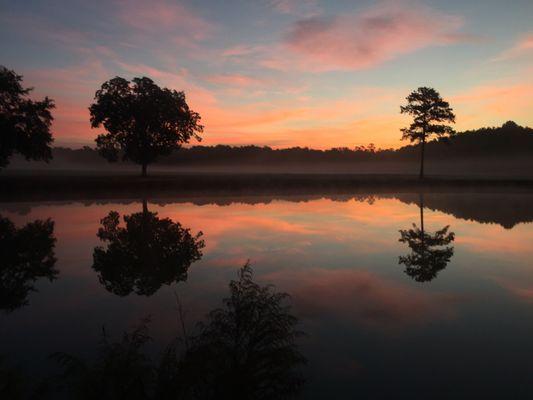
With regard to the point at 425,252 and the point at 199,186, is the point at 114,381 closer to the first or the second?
the point at 425,252

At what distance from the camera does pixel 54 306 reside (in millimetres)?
10344

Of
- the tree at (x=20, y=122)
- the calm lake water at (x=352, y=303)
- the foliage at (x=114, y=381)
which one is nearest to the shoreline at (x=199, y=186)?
the tree at (x=20, y=122)

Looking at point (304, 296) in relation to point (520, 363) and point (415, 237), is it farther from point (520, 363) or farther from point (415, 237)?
point (415, 237)

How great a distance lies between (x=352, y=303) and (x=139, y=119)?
161 ft

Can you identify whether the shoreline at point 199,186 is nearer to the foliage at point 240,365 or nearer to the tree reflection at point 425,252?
the tree reflection at point 425,252

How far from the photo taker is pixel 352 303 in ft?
34.3

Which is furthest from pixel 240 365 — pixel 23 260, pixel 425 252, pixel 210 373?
pixel 23 260

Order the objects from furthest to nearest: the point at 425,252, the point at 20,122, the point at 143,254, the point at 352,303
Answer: the point at 20,122
the point at 425,252
the point at 143,254
the point at 352,303

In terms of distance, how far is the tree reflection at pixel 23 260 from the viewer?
36.6ft

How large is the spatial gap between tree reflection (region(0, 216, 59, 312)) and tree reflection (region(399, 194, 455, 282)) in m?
12.7

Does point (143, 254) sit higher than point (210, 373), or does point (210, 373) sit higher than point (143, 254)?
point (210, 373)

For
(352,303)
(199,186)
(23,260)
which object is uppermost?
(199,186)

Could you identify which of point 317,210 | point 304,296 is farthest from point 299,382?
point 317,210

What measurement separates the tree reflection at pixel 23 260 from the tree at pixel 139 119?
105 ft
